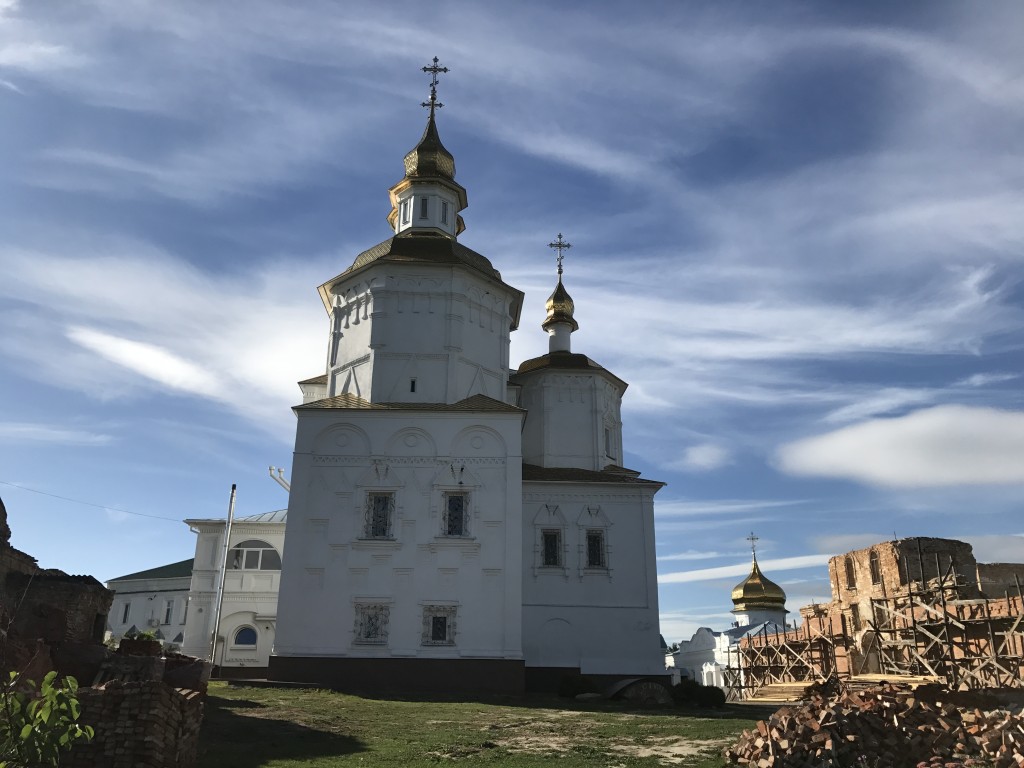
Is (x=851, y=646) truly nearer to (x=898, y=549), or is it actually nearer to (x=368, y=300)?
(x=898, y=549)

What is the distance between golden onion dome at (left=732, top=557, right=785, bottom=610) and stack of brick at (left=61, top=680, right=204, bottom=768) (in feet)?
134

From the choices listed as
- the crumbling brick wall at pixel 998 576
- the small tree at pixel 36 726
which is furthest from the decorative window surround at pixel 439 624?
the small tree at pixel 36 726

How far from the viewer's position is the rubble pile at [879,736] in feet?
31.6

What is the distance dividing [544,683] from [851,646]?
9.62m

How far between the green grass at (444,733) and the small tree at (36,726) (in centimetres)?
628

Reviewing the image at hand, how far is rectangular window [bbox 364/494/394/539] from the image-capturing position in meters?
22.6

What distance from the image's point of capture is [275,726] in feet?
43.1

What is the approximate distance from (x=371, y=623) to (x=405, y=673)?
1632mm

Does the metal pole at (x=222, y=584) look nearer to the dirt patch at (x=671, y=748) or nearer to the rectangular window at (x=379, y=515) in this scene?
the rectangular window at (x=379, y=515)

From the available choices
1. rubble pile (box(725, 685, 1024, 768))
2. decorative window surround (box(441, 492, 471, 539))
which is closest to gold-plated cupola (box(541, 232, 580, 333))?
decorative window surround (box(441, 492, 471, 539))

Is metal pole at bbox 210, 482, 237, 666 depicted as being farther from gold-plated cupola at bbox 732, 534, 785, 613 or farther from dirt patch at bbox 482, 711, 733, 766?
gold-plated cupola at bbox 732, 534, 785, 613

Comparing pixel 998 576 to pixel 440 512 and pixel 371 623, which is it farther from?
pixel 371 623

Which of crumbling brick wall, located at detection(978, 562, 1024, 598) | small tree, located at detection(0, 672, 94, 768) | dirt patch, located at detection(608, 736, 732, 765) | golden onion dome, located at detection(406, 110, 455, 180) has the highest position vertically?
golden onion dome, located at detection(406, 110, 455, 180)

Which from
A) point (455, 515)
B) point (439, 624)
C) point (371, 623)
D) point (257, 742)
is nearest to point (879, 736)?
point (257, 742)
